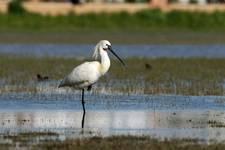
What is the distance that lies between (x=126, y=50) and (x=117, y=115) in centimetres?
2183

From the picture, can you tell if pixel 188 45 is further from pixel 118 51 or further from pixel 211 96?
pixel 211 96

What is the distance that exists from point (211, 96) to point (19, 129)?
19.4 ft

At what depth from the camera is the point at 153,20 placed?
59.3 meters

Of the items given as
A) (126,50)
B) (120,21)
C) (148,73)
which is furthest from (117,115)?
(120,21)

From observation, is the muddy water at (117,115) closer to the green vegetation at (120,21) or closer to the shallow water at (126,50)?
the shallow water at (126,50)

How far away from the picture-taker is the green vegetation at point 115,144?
1351 cm

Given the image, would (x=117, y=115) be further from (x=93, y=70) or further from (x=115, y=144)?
(x=115, y=144)

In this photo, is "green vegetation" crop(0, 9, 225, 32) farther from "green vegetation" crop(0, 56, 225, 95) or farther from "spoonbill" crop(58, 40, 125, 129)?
"spoonbill" crop(58, 40, 125, 129)

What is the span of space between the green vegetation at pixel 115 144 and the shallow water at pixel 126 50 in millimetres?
20486

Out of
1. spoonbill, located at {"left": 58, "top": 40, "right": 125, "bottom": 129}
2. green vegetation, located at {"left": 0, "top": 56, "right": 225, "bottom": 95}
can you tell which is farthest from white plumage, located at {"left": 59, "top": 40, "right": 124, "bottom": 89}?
green vegetation, located at {"left": 0, "top": 56, "right": 225, "bottom": 95}

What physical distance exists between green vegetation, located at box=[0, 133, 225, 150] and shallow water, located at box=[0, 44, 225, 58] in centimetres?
2049

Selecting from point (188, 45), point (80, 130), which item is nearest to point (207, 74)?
point (80, 130)

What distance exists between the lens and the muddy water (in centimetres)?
1537

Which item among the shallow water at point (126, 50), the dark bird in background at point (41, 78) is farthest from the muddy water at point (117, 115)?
the shallow water at point (126, 50)
